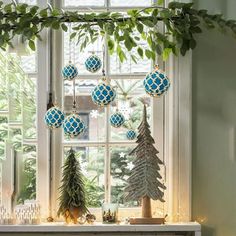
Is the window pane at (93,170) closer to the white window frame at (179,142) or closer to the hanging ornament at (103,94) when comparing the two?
the white window frame at (179,142)

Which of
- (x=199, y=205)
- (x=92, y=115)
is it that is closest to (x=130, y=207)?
(x=199, y=205)

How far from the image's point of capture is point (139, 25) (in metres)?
2.16

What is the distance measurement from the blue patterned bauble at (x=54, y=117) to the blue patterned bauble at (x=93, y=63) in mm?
248

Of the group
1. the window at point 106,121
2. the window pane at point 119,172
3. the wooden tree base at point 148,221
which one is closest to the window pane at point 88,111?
the window at point 106,121

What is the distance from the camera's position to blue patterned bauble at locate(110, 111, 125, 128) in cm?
221

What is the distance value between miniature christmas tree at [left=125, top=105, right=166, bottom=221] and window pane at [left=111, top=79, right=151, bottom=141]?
0.16 meters

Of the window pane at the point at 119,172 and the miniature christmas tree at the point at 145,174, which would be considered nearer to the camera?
the miniature christmas tree at the point at 145,174

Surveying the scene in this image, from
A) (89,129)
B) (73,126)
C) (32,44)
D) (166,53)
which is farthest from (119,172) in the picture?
(32,44)

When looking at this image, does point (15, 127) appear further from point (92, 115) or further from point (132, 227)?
point (132, 227)

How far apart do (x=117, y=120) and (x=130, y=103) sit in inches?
7.7

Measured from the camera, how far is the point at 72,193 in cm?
219

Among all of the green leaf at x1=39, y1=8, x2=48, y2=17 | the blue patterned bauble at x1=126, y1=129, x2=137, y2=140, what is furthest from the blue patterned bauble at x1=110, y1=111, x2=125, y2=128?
the green leaf at x1=39, y1=8, x2=48, y2=17

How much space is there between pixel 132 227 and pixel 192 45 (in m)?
0.91

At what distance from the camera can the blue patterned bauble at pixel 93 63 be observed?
7.16ft
